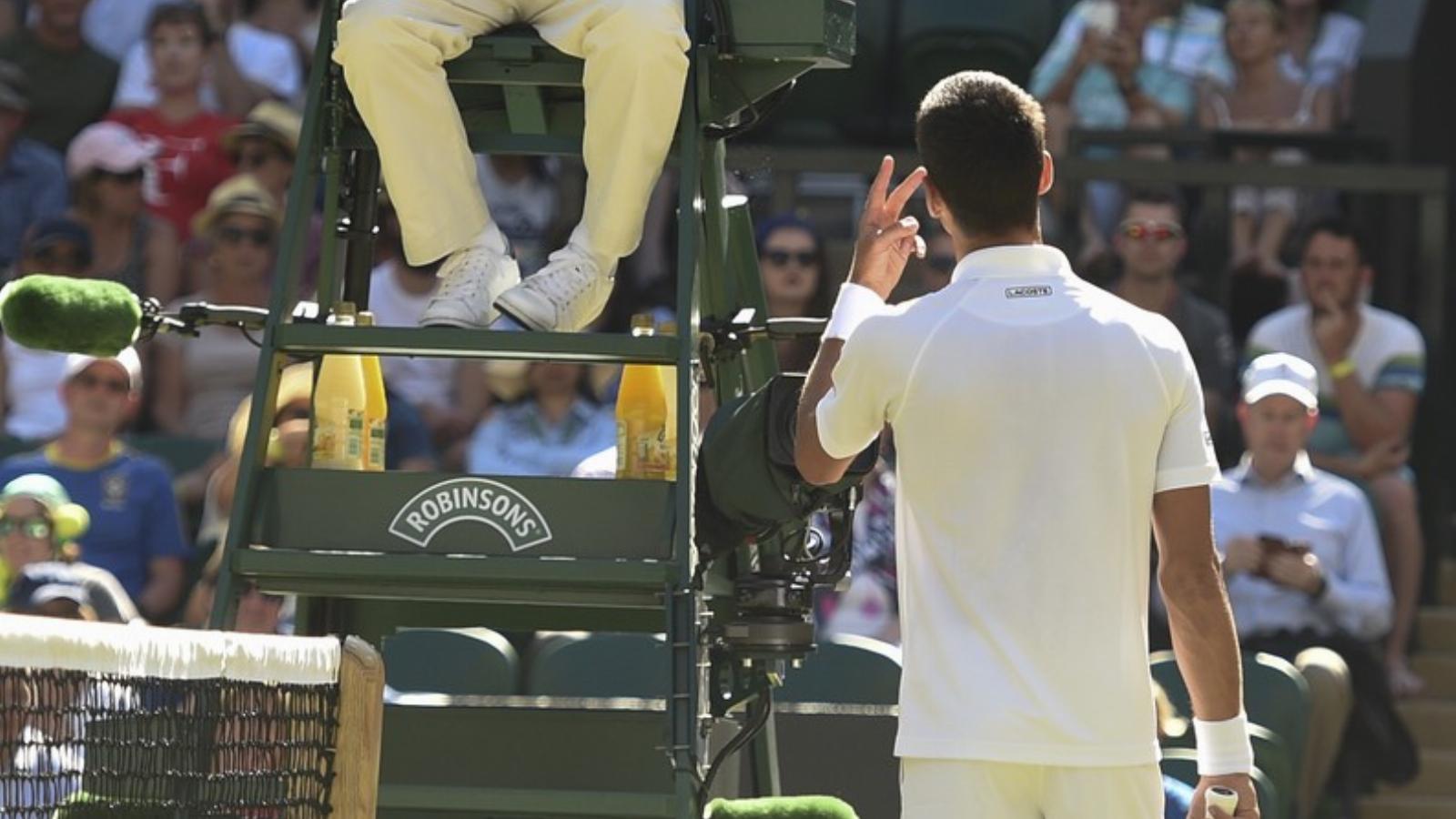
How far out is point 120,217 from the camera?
1076cm

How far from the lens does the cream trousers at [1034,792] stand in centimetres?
376

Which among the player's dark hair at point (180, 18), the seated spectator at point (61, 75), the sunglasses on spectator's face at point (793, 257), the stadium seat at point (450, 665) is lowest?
the stadium seat at point (450, 665)

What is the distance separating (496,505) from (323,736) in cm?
91

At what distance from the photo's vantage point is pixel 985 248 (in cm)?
401

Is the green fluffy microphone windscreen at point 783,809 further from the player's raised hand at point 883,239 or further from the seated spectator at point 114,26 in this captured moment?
the seated spectator at point 114,26

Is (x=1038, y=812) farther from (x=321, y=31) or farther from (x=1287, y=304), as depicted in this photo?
(x=1287, y=304)

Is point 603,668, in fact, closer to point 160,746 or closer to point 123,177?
point 123,177

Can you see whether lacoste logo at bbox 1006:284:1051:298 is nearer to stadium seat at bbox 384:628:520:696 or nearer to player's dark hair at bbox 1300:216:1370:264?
stadium seat at bbox 384:628:520:696

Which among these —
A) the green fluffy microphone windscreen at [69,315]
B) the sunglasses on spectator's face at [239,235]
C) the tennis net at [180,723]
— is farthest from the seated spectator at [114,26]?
the tennis net at [180,723]

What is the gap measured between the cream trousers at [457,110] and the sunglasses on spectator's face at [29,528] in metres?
3.65

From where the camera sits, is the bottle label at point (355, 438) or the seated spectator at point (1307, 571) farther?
the seated spectator at point (1307, 571)

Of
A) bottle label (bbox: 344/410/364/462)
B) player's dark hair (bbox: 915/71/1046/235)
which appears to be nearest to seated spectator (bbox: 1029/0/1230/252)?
bottle label (bbox: 344/410/364/462)

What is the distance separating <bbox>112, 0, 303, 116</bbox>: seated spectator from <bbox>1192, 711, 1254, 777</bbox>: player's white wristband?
26.7ft

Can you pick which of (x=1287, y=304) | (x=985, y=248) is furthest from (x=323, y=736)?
(x=1287, y=304)
